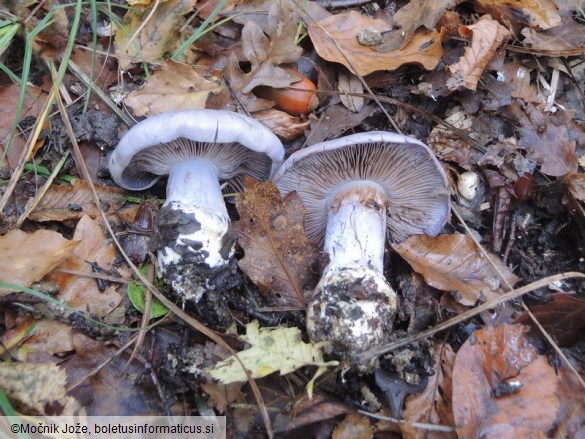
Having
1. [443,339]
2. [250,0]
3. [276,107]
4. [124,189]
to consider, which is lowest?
[443,339]

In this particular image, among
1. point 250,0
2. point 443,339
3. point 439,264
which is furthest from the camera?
point 250,0

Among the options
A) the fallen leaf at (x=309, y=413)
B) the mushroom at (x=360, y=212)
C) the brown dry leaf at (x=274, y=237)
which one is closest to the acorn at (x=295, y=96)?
the mushroom at (x=360, y=212)

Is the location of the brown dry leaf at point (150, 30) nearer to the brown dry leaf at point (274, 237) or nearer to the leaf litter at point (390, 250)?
the leaf litter at point (390, 250)

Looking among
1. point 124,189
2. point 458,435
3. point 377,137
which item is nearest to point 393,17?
point 377,137

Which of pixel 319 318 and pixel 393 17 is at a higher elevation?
pixel 393 17

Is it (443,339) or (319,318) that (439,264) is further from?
(319,318)

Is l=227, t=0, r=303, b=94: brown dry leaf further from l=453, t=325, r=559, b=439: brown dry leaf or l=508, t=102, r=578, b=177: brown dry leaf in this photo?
l=453, t=325, r=559, b=439: brown dry leaf

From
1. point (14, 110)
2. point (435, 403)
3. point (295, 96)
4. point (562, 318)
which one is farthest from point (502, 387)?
point (14, 110)
